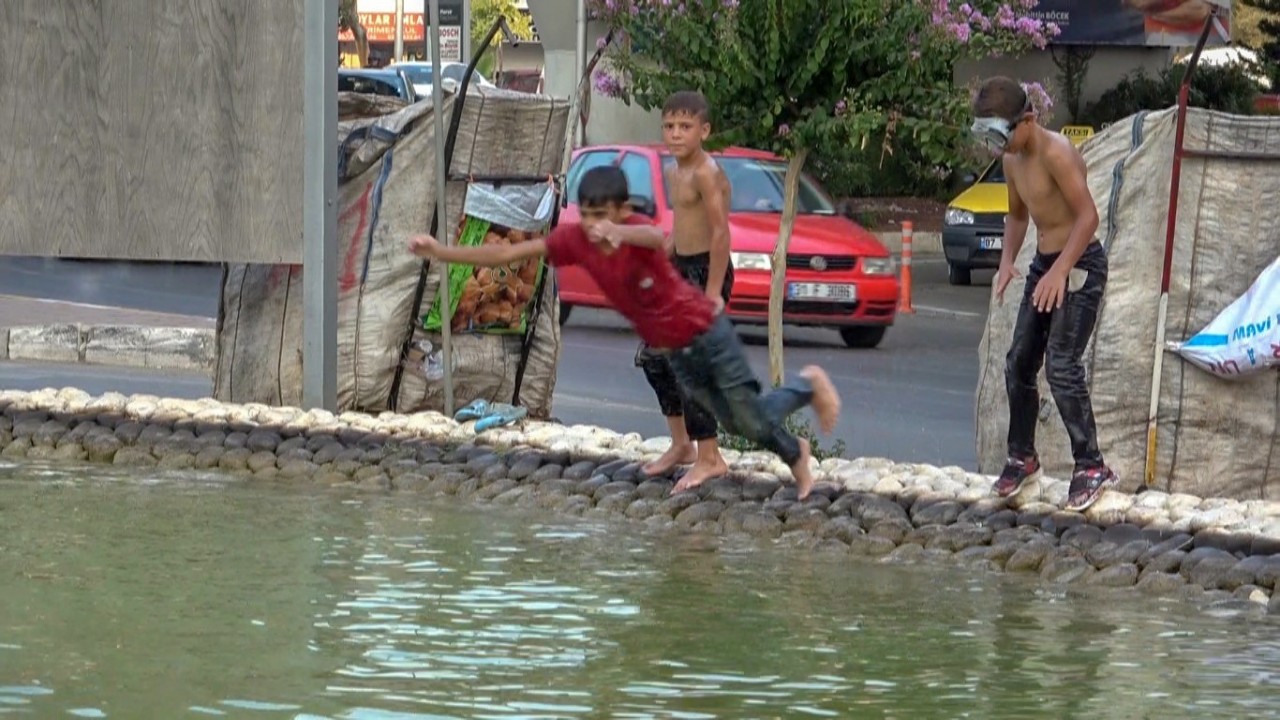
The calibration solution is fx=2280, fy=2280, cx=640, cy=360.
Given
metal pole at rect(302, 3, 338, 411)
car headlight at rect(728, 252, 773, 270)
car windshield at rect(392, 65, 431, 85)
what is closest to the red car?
car headlight at rect(728, 252, 773, 270)

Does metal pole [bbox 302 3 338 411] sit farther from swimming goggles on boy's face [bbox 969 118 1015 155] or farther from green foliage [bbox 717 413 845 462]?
swimming goggles on boy's face [bbox 969 118 1015 155]

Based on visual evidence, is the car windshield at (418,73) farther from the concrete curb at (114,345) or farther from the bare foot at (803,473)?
the bare foot at (803,473)

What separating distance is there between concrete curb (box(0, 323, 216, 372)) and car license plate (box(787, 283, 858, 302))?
16.4 ft

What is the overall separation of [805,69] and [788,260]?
7.71m

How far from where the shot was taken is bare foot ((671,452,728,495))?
9.48 m

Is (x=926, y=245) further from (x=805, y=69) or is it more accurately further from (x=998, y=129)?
(x=998, y=129)

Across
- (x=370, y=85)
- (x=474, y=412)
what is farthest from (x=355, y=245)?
(x=370, y=85)

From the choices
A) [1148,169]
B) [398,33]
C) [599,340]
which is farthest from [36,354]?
[398,33]

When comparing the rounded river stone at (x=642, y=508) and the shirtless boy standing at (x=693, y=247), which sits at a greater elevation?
the shirtless boy standing at (x=693, y=247)

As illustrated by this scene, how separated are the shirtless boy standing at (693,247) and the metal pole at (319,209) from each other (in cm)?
→ 214

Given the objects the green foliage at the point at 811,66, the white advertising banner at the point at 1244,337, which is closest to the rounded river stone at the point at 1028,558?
the white advertising banner at the point at 1244,337

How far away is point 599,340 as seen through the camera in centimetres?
1864

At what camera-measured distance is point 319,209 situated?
37.0ft

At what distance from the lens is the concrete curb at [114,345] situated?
52.5ft
